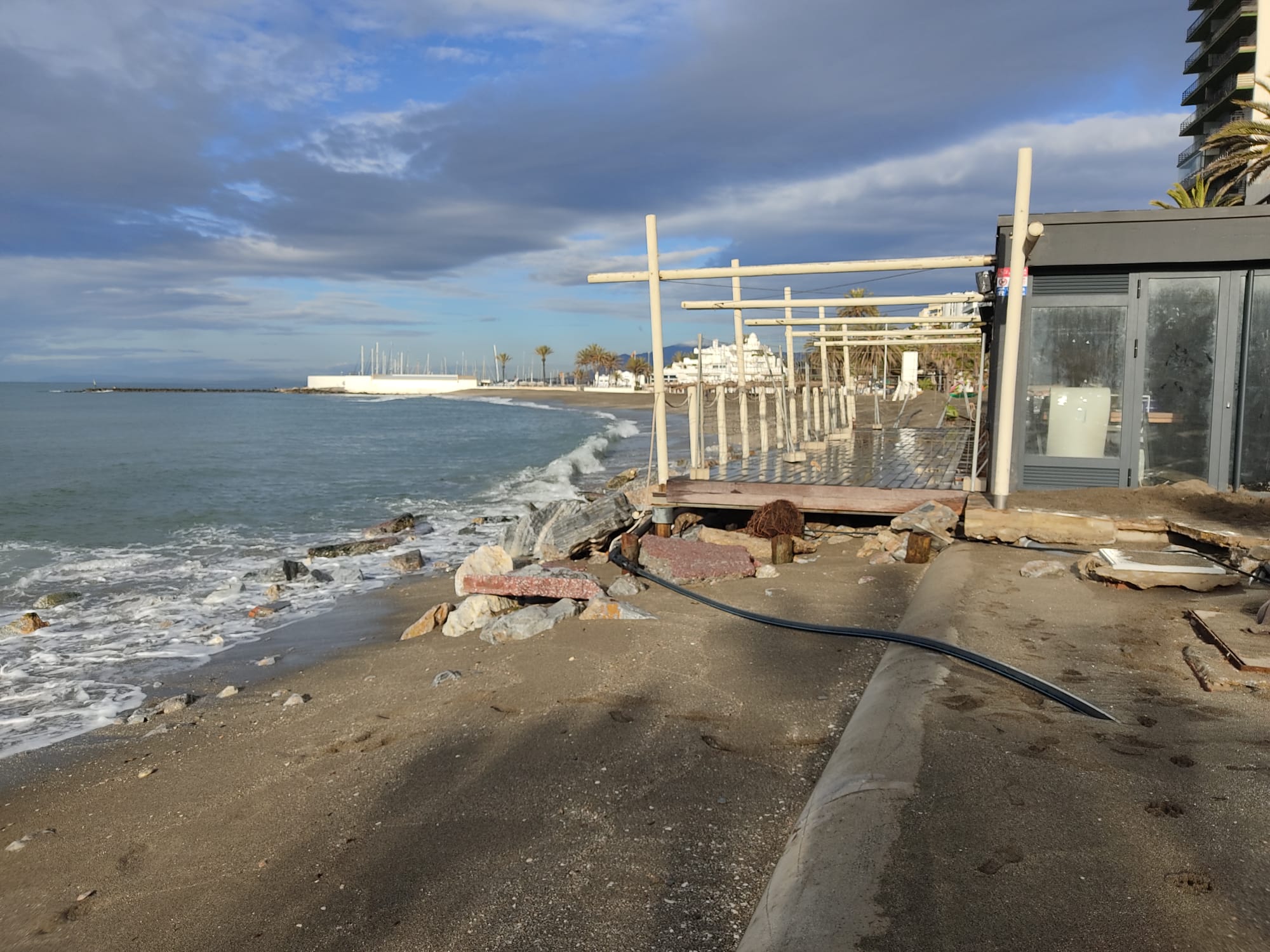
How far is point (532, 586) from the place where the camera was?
8.05 meters

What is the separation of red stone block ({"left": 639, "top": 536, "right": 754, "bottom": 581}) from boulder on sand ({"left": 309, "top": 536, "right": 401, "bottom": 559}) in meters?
6.43

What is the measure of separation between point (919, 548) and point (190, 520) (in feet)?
51.1

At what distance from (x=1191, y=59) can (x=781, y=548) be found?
7470cm

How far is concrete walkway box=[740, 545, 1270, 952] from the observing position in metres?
2.61

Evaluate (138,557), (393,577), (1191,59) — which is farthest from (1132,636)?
(1191,59)

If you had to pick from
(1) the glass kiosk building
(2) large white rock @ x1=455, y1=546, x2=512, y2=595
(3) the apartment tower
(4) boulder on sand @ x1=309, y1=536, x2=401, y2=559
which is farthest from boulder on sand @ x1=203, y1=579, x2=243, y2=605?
(3) the apartment tower

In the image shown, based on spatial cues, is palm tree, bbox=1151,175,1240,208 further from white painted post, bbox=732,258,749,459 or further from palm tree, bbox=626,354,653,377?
palm tree, bbox=626,354,653,377

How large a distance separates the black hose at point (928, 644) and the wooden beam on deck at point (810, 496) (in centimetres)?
223

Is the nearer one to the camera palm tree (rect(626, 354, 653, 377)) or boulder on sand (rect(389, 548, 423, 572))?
boulder on sand (rect(389, 548, 423, 572))

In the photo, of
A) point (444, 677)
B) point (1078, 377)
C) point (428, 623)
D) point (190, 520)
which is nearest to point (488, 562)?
point (428, 623)

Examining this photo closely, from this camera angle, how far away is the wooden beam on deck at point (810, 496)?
1022cm

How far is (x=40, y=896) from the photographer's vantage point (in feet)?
13.4

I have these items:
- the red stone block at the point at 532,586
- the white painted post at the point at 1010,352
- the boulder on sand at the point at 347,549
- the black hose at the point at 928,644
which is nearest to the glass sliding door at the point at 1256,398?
the white painted post at the point at 1010,352

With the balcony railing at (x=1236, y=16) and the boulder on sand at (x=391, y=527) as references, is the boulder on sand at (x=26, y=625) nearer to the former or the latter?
the boulder on sand at (x=391, y=527)
